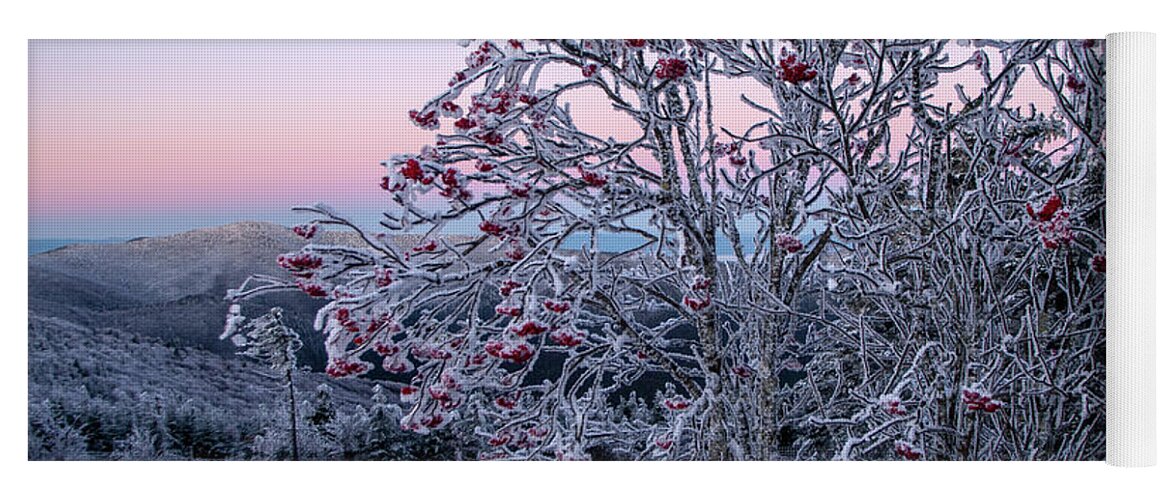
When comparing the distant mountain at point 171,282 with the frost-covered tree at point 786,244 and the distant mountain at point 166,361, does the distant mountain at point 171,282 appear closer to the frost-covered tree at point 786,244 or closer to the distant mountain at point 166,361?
the distant mountain at point 166,361

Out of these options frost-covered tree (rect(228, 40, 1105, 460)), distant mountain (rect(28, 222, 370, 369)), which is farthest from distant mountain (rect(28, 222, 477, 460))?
frost-covered tree (rect(228, 40, 1105, 460))

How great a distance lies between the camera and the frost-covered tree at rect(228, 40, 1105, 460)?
3.35 m

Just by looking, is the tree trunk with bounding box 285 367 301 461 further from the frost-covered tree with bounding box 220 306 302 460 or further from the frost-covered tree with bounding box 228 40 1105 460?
the frost-covered tree with bounding box 228 40 1105 460

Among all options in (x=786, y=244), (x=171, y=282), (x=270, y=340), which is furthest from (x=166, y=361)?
(x=786, y=244)

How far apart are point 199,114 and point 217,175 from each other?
8.9 inches

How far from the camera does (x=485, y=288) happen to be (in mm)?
3373

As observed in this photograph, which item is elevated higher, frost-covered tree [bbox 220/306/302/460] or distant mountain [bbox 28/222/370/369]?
distant mountain [bbox 28/222/370/369]

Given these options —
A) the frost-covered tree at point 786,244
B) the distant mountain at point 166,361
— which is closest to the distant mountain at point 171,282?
the distant mountain at point 166,361

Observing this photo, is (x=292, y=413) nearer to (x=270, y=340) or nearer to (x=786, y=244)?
(x=270, y=340)

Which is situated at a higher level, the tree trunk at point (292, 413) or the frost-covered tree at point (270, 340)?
the frost-covered tree at point (270, 340)

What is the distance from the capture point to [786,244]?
3.42 metres

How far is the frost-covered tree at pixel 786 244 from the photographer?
11.0ft
